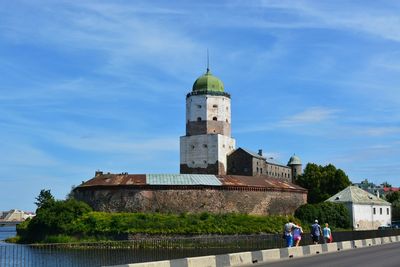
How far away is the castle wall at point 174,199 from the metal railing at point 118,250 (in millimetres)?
18979

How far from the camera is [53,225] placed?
53219mm

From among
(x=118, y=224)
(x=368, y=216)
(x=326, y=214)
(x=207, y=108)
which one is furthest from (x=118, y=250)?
(x=207, y=108)

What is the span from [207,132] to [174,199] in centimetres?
1816

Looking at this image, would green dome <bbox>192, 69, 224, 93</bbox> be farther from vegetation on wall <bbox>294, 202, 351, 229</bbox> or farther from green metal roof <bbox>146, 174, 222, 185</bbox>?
vegetation on wall <bbox>294, 202, 351, 229</bbox>

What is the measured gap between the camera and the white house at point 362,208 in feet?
222

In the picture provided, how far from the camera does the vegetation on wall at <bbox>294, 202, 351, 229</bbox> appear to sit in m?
62.0

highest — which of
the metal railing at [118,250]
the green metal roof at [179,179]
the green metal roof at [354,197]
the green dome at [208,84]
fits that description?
the green dome at [208,84]

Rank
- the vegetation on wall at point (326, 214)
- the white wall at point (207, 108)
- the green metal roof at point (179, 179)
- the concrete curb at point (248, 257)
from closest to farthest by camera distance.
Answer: the concrete curb at point (248, 257) → the green metal roof at point (179, 179) → the vegetation on wall at point (326, 214) → the white wall at point (207, 108)

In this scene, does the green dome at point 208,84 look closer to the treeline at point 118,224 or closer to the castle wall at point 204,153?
the castle wall at point 204,153

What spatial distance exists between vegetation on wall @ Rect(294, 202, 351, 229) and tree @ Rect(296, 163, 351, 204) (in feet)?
52.3

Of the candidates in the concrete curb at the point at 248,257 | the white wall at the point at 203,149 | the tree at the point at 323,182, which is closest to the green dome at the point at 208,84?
the white wall at the point at 203,149

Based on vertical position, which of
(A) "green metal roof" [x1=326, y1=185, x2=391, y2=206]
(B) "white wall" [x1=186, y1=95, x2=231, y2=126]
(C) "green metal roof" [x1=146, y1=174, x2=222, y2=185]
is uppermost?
(B) "white wall" [x1=186, y1=95, x2=231, y2=126]

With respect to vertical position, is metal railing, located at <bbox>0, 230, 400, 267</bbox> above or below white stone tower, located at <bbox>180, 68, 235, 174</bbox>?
below

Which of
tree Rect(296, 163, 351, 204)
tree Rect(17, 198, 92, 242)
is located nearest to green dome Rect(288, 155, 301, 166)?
tree Rect(296, 163, 351, 204)
